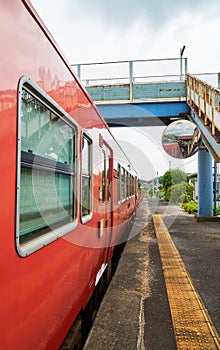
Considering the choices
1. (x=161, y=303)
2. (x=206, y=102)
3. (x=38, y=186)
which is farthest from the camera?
(x=206, y=102)

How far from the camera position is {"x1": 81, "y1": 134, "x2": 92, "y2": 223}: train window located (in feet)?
8.34

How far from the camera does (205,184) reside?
12164mm

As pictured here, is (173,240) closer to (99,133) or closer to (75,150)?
(99,133)

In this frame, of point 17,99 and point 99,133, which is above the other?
point 99,133

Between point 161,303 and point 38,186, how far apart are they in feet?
9.21

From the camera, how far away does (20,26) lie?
4.27 ft

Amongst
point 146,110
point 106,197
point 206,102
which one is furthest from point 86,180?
point 146,110

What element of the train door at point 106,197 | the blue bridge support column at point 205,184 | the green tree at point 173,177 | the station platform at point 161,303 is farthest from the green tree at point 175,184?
the train door at point 106,197

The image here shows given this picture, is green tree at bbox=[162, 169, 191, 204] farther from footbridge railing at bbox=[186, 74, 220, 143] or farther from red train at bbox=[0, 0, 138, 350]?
red train at bbox=[0, 0, 138, 350]

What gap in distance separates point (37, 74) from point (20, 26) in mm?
239

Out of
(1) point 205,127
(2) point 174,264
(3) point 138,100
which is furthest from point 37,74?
(3) point 138,100

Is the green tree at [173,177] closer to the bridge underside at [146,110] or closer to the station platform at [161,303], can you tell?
the bridge underside at [146,110]

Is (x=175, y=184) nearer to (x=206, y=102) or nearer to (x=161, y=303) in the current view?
(x=206, y=102)

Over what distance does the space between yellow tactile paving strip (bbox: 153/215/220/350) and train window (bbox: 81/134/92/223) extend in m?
1.49
